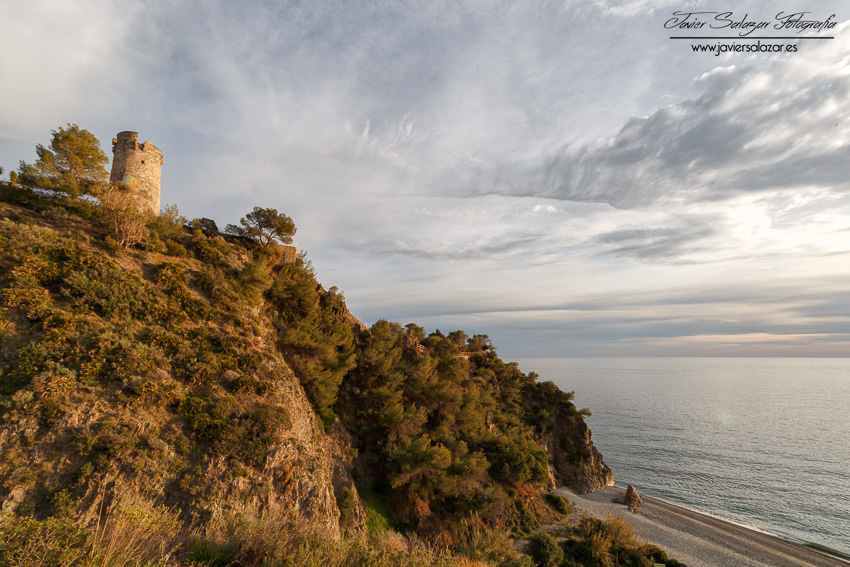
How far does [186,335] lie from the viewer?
17547mm

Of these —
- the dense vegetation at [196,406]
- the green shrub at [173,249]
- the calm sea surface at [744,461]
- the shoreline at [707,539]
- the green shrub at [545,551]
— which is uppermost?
the green shrub at [173,249]

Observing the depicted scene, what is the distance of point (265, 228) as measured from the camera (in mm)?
31016

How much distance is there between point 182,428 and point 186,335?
557 centimetres

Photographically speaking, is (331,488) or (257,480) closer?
(257,480)

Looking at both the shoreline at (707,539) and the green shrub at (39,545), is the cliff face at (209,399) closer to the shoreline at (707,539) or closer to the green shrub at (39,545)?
the green shrub at (39,545)

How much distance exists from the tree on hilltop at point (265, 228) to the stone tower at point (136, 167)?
641 centimetres

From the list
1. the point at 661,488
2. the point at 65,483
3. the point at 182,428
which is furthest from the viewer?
the point at 661,488

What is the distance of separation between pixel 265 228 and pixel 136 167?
34.1 feet

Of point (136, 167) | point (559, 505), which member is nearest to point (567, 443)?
point (559, 505)

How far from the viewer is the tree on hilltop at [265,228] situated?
30.5 meters

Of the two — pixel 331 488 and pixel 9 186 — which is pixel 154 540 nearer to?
pixel 331 488

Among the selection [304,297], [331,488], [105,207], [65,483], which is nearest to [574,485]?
Result: [331,488]

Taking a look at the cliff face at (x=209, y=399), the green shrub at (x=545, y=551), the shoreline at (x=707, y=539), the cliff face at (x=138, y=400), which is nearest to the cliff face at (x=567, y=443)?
the shoreline at (x=707, y=539)

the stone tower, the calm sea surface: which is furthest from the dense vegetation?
the calm sea surface
